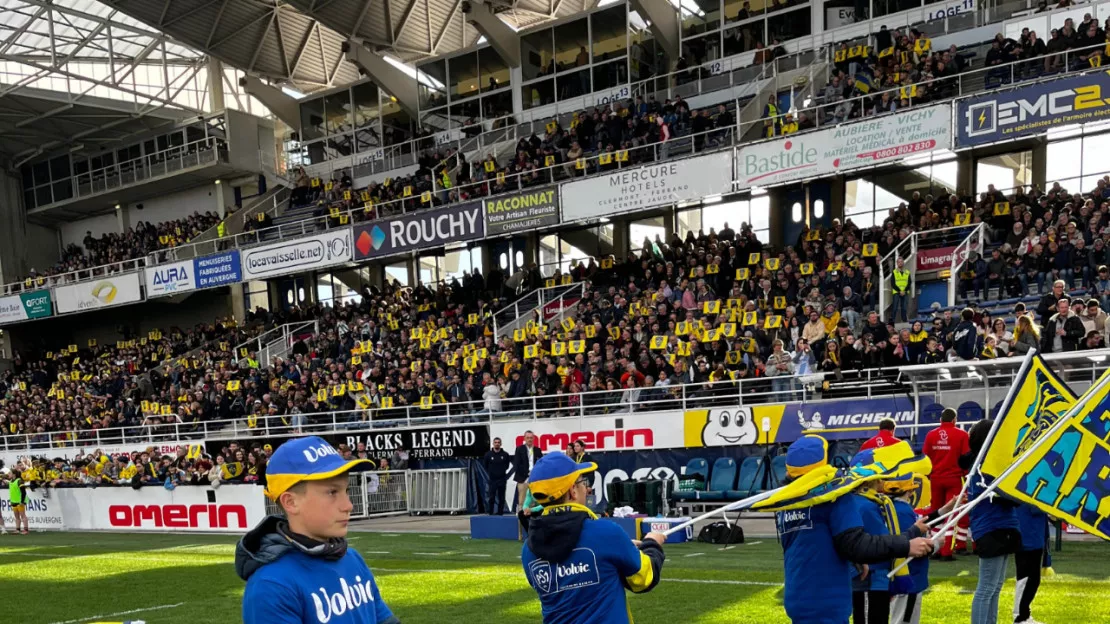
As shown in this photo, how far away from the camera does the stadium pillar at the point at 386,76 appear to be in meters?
39.3

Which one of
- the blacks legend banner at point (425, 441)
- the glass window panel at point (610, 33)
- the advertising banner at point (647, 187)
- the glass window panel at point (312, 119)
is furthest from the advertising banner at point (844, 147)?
the glass window panel at point (312, 119)

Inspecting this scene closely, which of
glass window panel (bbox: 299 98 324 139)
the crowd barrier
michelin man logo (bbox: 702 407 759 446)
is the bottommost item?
the crowd barrier

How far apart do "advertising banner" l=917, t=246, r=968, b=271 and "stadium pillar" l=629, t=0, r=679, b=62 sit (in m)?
13.9

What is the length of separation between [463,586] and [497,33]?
28305 millimetres

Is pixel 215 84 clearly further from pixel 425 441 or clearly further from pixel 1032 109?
pixel 1032 109

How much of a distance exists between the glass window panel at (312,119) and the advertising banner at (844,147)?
79.7 ft

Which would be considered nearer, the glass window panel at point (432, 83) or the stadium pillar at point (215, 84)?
the glass window panel at point (432, 83)

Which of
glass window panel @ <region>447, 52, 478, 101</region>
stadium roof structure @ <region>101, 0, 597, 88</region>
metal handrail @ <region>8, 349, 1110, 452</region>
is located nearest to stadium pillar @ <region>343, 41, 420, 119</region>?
stadium roof structure @ <region>101, 0, 597, 88</region>

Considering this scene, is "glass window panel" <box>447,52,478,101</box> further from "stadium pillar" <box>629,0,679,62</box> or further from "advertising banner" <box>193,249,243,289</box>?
"advertising banner" <box>193,249,243,289</box>

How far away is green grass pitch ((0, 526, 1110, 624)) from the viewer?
30.9ft

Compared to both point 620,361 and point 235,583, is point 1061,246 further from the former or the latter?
point 235,583

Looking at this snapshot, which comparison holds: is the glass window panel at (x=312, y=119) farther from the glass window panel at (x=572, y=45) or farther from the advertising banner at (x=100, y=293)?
the glass window panel at (x=572, y=45)

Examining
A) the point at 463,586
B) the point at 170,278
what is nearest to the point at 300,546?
the point at 463,586

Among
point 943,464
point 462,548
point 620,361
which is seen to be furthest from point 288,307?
point 943,464
